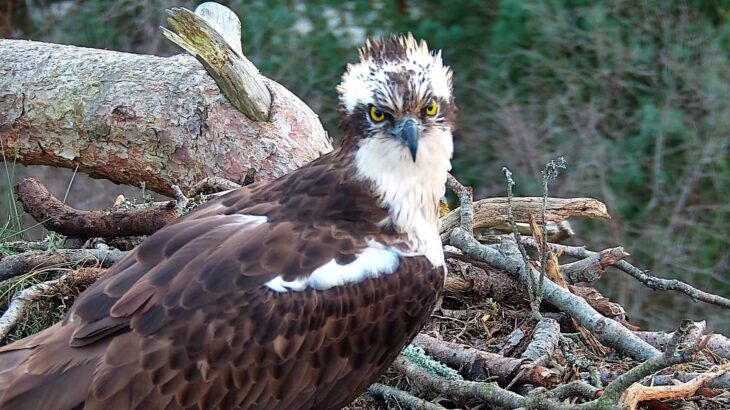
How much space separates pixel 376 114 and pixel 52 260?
184cm

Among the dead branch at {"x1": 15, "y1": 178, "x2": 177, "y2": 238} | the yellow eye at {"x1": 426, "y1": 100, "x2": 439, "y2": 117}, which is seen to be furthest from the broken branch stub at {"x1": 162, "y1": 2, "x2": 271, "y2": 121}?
the yellow eye at {"x1": 426, "y1": 100, "x2": 439, "y2": 117}

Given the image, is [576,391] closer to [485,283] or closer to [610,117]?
[485,283]

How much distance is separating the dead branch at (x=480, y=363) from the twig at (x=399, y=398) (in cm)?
25

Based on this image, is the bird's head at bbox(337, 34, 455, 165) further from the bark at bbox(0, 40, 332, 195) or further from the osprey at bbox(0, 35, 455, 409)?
the bark at bbox(0, 40, 332, 195)

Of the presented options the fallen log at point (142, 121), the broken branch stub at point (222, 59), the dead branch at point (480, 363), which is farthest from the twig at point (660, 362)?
the broken branch stub at point (222, 59)

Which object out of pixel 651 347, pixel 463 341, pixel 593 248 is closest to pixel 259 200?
pixel 463 341

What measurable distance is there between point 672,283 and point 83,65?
374 centimetres

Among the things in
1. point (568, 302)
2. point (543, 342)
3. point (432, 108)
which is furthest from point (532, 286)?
point (432, 108)

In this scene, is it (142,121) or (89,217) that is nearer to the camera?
→ (89,217)

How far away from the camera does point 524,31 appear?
11.2 meters

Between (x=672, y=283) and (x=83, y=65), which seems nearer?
(x=672, y=283)

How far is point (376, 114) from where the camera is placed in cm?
424

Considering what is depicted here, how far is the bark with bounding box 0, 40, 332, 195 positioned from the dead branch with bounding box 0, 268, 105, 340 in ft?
4.63

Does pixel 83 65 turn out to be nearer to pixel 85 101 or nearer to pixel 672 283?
pixel 85 101
